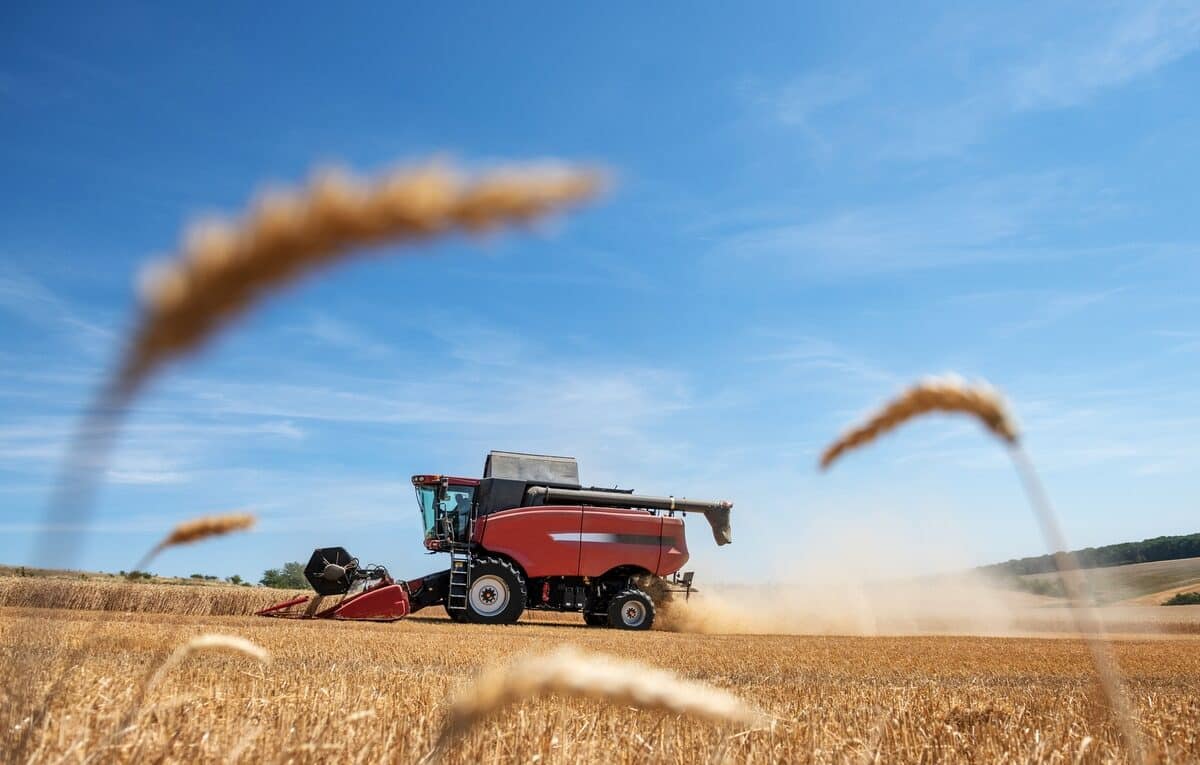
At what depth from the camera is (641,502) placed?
79.9 feet

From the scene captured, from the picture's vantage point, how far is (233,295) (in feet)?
3.09

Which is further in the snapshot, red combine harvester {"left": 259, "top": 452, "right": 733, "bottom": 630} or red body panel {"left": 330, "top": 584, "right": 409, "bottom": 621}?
red combine harvester {"left": 259, "top": 452, "right": 733, "bottom": 630}

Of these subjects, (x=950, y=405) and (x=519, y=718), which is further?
(x=519, y=718)

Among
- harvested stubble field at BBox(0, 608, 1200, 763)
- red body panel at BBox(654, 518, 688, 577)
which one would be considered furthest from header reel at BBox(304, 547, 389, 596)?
harvested stubble field at BBox(0, 608, 1200, 763)

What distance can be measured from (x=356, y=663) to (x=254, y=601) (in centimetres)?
1650

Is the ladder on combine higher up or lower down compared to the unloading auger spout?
lower down

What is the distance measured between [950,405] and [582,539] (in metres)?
21.1

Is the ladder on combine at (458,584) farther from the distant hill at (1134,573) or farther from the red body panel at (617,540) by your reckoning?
the distant hill at (1134,573)

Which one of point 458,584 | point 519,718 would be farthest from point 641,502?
point 519,718

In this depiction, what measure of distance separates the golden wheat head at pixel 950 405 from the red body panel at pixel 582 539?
20373 millimetres

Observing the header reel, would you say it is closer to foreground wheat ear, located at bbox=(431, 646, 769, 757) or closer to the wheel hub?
the wheel hub

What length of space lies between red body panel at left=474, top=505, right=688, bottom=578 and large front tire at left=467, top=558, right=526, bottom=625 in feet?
2.26

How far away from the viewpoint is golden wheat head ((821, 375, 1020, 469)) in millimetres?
1885

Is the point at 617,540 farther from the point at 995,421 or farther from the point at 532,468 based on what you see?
the point at 995,421
